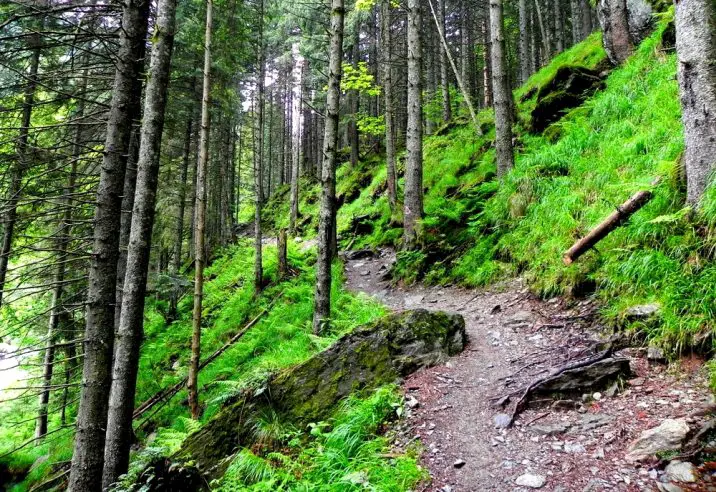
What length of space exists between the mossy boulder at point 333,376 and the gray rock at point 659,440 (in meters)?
2.37


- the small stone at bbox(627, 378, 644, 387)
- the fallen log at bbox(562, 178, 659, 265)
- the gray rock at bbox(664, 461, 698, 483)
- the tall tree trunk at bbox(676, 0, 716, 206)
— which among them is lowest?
the gray rock at bbox(664, 461, 698, 483)

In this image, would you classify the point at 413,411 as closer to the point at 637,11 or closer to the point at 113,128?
the point at 113,128

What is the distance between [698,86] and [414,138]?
21.6ft

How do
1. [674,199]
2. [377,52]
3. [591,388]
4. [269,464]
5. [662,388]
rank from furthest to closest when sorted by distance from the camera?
1. [377,52]
2. [674,199]
3. [269,464]
4. [591,388]
5. [662,388]

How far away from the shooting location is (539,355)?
4.60 metres

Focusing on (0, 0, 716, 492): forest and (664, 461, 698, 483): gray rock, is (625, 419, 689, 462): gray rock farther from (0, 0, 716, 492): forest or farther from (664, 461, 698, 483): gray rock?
(664, 461, 698, 483): gray rock

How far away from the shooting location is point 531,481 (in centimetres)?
292

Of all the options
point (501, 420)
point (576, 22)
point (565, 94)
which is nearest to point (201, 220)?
point (501, 420)

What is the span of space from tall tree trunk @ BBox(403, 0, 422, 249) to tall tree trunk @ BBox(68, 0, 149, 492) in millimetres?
6413

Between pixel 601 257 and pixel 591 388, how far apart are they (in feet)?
7.53

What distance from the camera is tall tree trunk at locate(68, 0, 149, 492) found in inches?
197

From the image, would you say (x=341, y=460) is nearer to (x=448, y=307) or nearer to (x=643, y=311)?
(x=643, y=311)

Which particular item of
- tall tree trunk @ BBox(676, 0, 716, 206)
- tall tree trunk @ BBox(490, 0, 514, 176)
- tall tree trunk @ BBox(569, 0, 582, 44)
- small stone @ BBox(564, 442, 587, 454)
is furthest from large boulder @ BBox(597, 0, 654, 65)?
tall tree trunk @ BBox(569, 0, 582, 44)

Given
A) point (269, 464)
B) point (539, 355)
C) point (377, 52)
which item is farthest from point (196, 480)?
point (377, 52)
